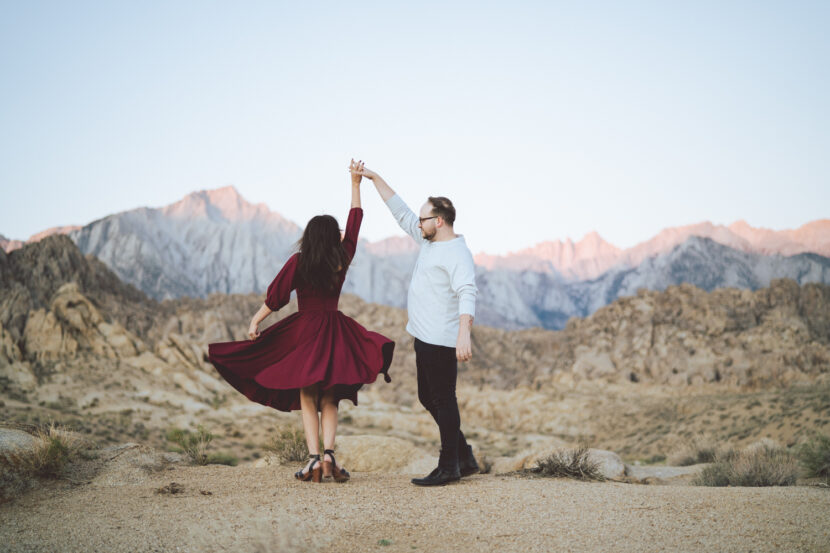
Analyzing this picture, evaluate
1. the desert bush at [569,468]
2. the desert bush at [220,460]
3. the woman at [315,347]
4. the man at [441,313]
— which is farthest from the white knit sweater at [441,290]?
the desert bush at [220,460]

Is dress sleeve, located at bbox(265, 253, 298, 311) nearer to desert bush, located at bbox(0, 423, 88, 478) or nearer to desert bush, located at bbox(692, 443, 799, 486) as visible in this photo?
desert bush, located at bbox(0, 423, 88, 478)

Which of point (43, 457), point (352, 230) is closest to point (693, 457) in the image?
point (352, 230)

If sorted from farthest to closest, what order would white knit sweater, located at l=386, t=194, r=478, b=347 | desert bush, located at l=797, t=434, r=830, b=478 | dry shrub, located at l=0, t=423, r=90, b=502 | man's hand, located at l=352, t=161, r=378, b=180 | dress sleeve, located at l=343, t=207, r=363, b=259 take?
desert bush, located at l=797, t=434, r=830, b=478 → man's hand, located at l=352, t=161, r=378, b=180 → dress sleeve, located at l=343, t=207, r=363, b=259 → white knit sweater, located at l=386, t=194, r=478, b=347 → dry shrub, located at l=0, t=423, r=90, b=502

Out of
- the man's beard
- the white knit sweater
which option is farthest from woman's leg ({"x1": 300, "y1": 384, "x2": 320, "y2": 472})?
the man's beard

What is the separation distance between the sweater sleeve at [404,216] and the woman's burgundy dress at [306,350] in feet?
1.62

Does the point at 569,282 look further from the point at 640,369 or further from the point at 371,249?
the point at 640,369

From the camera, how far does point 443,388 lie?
5598 millimetres

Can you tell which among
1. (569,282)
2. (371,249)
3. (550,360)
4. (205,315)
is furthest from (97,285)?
(569,282)

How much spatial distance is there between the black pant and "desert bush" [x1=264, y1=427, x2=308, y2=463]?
9.61 ft

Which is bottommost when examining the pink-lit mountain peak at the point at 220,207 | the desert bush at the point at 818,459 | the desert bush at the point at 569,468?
the desert bush at the point at 818,459

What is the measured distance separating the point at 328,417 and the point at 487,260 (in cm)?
9374

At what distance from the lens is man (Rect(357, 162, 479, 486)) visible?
5.52m

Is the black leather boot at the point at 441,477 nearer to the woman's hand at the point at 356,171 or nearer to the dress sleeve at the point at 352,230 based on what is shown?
the dress sleeve at the point at 352,230

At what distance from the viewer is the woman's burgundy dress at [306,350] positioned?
5.47 meters
